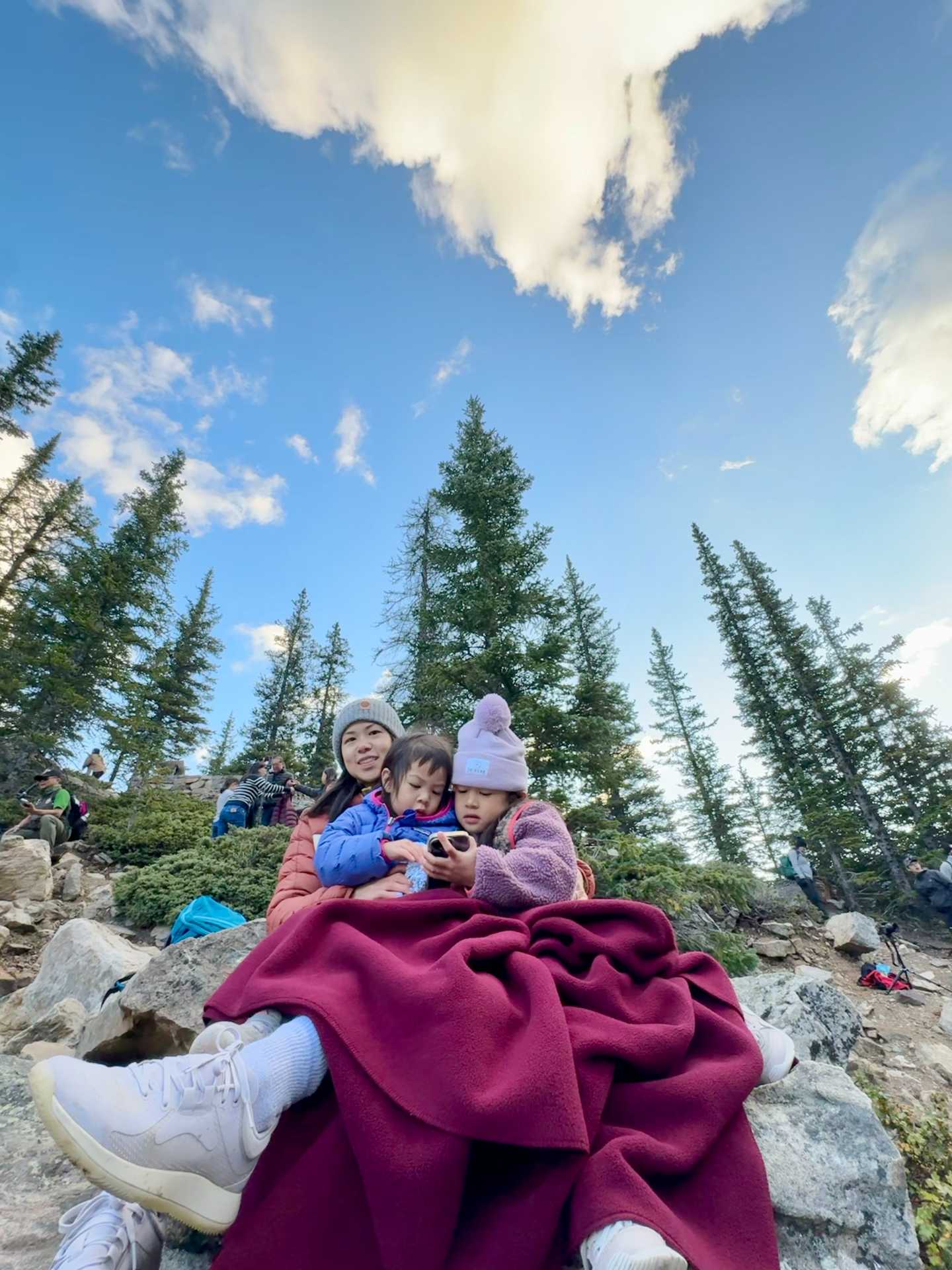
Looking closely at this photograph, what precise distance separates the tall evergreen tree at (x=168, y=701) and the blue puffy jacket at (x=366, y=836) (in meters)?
14.8

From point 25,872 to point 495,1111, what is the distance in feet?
30.9

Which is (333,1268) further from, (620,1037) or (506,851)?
(506,851)

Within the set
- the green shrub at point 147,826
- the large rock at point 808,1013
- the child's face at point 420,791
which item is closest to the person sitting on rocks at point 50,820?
the green shrub at point 147,826

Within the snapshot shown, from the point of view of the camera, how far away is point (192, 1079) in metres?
1.35

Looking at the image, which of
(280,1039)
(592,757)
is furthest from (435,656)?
(280,1039)

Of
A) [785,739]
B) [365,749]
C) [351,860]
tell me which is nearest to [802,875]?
[785,739]

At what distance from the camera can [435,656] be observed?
1168cm

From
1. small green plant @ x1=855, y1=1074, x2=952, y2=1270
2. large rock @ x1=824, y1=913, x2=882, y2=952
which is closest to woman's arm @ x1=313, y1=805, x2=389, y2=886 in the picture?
small green plant @ x1=855, y1=1074, x2=952, y2=1270

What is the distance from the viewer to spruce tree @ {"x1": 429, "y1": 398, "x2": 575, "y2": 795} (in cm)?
963

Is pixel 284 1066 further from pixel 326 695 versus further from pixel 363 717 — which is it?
pixel 326 695

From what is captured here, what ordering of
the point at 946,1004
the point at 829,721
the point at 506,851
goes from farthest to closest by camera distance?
the point at 829,721 < the point at 946,1004 < the point at 506,851

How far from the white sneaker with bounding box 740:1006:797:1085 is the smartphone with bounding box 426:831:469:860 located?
→ 1248 mm

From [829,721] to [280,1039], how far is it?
2396cm

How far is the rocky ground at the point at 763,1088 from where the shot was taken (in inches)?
69.5
